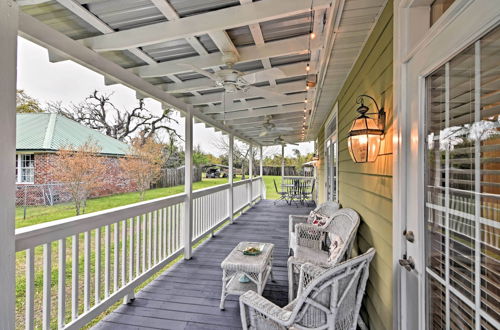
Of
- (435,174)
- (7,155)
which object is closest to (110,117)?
(7,155)

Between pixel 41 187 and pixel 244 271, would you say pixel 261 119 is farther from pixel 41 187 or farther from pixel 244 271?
pixel 41 187

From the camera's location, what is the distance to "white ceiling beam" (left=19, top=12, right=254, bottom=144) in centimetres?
168

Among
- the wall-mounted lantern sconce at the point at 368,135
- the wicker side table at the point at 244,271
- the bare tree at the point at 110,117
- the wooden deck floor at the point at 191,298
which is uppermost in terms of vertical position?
the bare tree at the point at 110,117

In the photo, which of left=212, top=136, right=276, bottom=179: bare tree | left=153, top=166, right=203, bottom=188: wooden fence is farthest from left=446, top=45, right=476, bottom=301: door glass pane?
left=212, top=136, right=276, bottom=179: bare tree

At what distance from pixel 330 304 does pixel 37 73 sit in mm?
2744

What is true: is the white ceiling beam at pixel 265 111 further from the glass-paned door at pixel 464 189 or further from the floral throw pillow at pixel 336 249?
the glass-paned door at pixel 464 189

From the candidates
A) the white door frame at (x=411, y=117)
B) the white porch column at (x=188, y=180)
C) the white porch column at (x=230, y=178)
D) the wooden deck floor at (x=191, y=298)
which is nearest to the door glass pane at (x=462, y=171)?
the white door frame at (x=411, y=117)

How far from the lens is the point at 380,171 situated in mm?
1964

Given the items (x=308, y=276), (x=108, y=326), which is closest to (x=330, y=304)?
(x=308, y=276)

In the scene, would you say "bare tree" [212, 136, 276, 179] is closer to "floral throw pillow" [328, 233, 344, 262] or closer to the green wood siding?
"floral throw pillow" [328, 233, 344, 262]

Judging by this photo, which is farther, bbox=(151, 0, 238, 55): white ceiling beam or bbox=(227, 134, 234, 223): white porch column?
bbox=(227, 134, 234, 223): white porch column

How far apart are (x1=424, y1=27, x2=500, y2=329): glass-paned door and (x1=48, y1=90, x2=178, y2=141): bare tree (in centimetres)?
259

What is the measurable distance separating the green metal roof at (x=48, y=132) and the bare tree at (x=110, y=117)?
0.34ft

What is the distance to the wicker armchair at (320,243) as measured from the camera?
244cm
